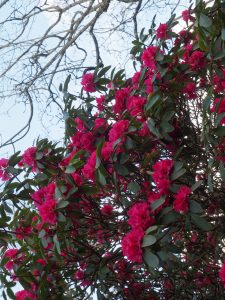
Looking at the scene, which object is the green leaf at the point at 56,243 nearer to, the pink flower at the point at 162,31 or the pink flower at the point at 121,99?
the pink flower at the point at 121,99

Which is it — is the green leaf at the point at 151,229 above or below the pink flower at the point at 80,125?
below

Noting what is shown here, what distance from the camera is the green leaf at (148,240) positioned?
125cm

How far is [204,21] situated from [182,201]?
0.55 m

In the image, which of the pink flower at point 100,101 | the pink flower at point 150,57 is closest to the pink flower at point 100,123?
the pink flower at point 100,101

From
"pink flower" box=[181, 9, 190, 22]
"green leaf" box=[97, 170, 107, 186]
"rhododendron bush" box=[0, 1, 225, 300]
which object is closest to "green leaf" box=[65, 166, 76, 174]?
"rhododendron bush" box=[0, 1, 225, 300]

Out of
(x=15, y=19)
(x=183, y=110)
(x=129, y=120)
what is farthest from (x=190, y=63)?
(x=15, y=19)

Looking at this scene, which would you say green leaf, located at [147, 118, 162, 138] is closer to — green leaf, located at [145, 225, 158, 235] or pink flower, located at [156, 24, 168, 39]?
green leaf, located at [145, 225, 158, 235]

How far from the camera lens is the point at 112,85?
2156mm

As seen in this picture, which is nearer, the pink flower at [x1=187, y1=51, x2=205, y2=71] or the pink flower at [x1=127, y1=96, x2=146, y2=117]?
the pink flower at [x1=127, y1=96, x2=146, y2=117]

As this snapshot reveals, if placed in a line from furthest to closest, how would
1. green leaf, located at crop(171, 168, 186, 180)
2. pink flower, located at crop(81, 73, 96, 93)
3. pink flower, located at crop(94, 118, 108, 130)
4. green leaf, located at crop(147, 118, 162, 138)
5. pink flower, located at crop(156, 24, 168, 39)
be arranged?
pink flower, located at crop(81, 73, 96, 93), pink flower, located at crop(156, 24, 168, 39), pink flower, located at crop(94, 118, 108, 130), green leaf, located at crop(147, 118, 162, 138), green leaf, located at crop(171, 168, 186, 180)

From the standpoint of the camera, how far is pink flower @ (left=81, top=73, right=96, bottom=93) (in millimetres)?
2141

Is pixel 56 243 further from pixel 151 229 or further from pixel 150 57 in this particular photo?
pixel 150 57

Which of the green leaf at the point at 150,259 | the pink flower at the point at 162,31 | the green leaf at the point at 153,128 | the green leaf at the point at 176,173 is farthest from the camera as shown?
the pink flower at the point at 162,31

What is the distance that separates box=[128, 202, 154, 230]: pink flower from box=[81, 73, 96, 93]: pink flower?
0.92m
